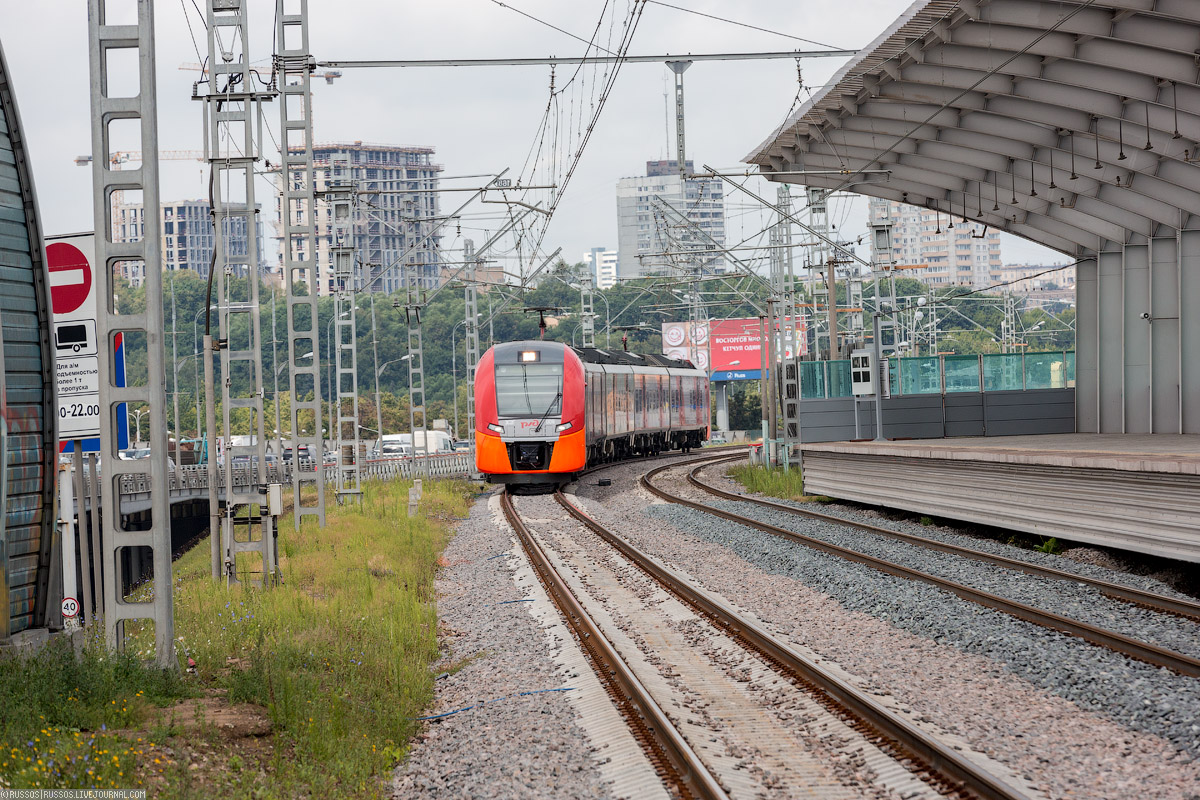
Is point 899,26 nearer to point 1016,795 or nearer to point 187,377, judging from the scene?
point 1016,795

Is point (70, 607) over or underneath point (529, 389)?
underneath

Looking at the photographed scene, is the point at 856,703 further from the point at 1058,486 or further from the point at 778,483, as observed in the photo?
the point at 778,483

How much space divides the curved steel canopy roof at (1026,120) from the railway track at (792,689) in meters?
7.89

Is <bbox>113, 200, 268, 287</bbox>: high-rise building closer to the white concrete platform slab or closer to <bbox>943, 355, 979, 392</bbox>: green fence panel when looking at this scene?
<bbox>943, 355, 979, 392</bbox>: green fence panel

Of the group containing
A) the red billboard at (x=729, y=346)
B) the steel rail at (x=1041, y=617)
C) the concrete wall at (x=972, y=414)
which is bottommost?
the steel rail at (x=1041, y=617)

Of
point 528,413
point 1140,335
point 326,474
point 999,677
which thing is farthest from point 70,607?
point 326,474

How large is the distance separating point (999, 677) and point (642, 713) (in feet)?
8.94

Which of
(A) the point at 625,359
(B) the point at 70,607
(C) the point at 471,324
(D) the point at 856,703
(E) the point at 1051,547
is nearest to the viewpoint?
(D) the point at 856,703

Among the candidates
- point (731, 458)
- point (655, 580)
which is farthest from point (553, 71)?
point (731, 458)

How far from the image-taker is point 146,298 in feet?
25.8

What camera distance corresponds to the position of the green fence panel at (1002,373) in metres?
24.4

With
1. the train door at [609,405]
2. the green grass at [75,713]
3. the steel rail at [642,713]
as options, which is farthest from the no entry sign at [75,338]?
the train door at [609,405]

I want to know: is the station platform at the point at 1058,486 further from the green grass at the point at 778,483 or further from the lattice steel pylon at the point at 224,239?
the lattice steel pylon at the point at 224,239

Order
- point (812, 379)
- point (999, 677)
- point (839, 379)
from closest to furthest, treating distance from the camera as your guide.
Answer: point (999, 677) < point (839, 379) < point (812, 379)
